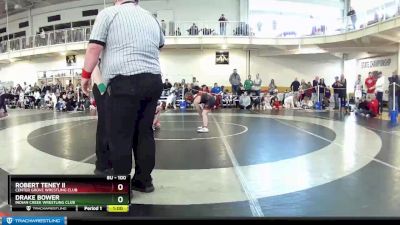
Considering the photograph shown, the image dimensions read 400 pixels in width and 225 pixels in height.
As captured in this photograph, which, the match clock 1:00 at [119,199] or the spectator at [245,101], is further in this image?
the spectator at [245,101]

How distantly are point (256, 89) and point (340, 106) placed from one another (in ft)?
13.7

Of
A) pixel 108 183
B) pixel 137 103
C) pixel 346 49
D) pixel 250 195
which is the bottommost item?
pixel 250 195

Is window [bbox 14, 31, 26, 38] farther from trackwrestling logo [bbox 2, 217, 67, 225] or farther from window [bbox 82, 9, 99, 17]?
trackwrestling logo [bbox 2, 217, 67, 225]

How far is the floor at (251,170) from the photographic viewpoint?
257 cm

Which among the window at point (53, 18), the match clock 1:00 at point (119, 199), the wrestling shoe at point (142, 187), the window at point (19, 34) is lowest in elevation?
the wrestling shoe at point (142, 187)

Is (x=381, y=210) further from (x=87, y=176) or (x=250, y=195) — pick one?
(x=87, y=176)

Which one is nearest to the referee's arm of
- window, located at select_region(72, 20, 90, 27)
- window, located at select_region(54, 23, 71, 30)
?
window, located at select_region(72, 20, 90, 27)

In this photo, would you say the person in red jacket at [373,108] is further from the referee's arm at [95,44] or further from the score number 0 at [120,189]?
the score number 0 at [120,189]

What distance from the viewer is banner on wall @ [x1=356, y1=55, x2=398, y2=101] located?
18547mm

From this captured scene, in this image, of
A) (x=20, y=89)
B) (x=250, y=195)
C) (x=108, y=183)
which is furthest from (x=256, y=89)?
(x=108, y=183)

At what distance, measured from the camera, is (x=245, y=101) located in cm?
1673

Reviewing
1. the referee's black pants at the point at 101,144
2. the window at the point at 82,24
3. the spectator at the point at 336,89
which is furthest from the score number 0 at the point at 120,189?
the window at the point at 82,24

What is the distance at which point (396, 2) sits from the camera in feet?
49.7
